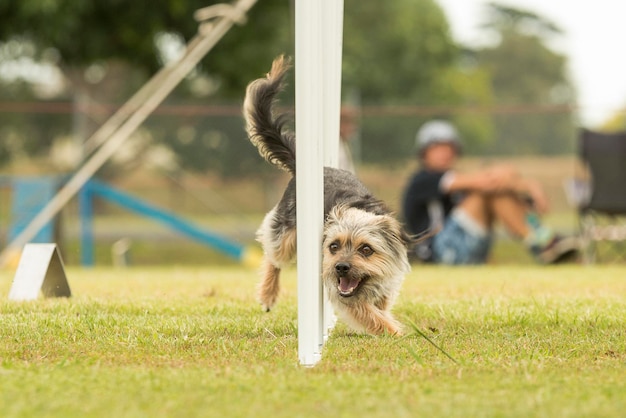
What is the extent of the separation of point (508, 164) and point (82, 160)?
26.0 feet

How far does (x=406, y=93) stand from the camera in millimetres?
43219

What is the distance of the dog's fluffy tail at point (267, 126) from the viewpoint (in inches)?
234

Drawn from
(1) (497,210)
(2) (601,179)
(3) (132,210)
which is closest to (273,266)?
(1) (497,210)

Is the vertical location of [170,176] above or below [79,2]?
below

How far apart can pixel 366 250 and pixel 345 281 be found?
195 mm

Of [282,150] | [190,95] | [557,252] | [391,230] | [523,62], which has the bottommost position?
[557,252]

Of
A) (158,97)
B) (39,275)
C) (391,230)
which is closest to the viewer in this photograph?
(391,230)

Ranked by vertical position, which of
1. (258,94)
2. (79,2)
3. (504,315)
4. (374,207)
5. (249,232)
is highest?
(79,2)

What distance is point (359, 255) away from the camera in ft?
16.4

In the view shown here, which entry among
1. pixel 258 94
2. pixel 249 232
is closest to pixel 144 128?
pixel 249 232

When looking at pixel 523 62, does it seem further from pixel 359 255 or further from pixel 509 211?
pixel 359 255

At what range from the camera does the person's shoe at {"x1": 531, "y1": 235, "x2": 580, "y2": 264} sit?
13.5 meters

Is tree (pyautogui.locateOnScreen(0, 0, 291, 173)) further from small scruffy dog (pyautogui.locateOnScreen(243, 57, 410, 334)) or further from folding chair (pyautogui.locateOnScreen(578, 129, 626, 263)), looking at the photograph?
small scruffy dog (pyautogui.locateOnScreen(243, 57, 410, 334))

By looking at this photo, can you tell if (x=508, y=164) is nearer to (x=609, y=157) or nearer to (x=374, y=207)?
(x=609, y=157)
